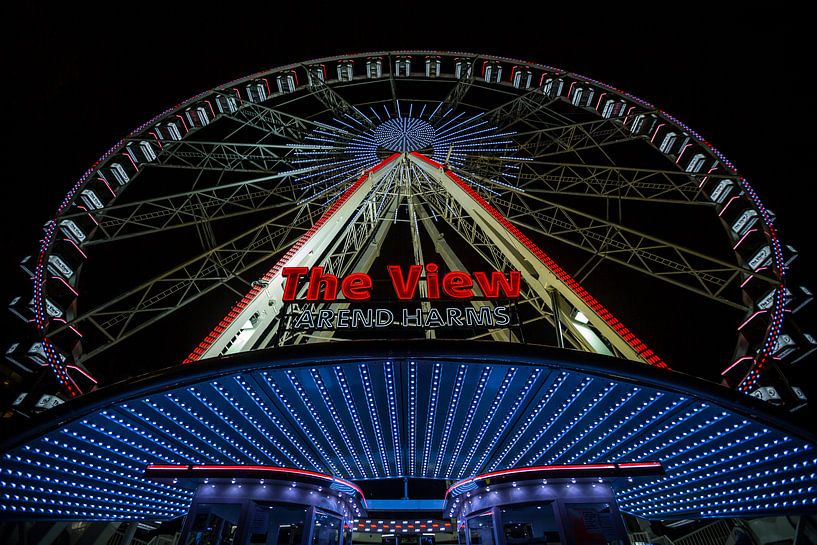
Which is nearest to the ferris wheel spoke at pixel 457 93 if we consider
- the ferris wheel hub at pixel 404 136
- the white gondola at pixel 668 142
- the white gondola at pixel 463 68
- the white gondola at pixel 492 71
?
the white gondola at pixel 463 68

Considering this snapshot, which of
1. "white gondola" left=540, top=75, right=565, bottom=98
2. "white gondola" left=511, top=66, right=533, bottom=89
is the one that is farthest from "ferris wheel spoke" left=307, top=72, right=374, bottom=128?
"white gondola" left=540, top=75, right=565, bottom=98

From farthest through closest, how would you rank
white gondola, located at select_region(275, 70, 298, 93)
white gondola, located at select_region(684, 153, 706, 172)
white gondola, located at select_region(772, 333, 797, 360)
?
white gondola, located at select_region(275, 70, 298, 93), white gondola, located at select_region(684, 153, 706, 172), white gondola, located at select_region(772, 333, 797, 360)

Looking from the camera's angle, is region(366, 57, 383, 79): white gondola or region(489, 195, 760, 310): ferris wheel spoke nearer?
region(489, 195, 760, 310): ferris wheel spoke

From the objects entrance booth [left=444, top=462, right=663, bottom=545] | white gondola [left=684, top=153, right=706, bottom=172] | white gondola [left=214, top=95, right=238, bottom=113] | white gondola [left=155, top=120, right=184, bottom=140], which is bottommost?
entrance booth [left=444, top=462, right=663, bottom=545]

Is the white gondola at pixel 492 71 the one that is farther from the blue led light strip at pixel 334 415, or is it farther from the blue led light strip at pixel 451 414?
the blue led light strip at pixel 334 415

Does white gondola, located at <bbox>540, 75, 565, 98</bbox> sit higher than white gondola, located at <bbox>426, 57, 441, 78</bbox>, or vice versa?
white gondola, located at <bbox>426, 57, 441, 78</bbox>

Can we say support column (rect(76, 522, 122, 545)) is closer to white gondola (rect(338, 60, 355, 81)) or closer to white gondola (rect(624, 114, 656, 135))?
white gondola (rect(338, 60, 355, 81))

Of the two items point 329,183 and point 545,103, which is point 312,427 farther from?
point 545,103
